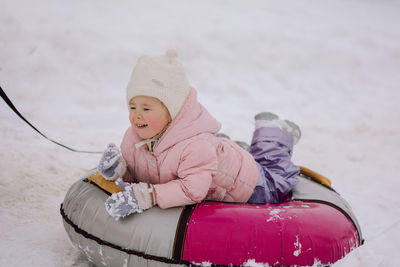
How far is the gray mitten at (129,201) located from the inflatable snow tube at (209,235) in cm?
4

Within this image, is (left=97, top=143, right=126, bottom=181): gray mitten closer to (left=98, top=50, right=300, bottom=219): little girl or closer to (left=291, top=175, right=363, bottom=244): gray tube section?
(left=98, top=50, right=300, bottom=219): little girl

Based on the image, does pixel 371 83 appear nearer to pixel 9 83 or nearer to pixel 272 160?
pixel 272 160

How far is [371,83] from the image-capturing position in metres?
6.19

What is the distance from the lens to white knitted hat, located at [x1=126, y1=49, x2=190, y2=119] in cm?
191

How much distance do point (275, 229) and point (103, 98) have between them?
11.9 ft

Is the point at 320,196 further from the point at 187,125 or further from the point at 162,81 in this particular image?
the point at 162,81

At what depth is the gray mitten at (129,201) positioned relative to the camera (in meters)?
1.78

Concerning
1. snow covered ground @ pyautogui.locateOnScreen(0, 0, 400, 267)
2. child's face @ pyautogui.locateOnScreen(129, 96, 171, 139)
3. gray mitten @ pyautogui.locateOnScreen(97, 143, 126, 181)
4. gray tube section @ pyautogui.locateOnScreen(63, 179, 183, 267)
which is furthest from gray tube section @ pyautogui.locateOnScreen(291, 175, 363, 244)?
gray mitten @ pyautogui.locateOnScreen(97, 143, 126, 181)

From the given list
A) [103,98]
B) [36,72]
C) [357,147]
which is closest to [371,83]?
[357,147]

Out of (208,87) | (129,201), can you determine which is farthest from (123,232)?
(208,87)

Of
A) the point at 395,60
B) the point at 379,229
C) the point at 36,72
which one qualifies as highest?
the point at 395,60

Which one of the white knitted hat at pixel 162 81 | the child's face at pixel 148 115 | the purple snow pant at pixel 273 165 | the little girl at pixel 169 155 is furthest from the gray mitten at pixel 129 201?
the purple snow pant at pixel 273 165

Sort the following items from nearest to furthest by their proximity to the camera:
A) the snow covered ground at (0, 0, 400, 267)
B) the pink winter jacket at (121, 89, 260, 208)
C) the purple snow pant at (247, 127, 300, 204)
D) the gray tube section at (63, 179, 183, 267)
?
Result: the gray tube section at (63, 179, 183, 267)
the pink winter jacket at (121, 89, 260, 208)
the purple snow pant at (247, 127, 300, 204)
the snow covered ground at (0, 0, 400, 267)

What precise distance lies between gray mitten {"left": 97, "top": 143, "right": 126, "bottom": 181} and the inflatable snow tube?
0.35 feet
